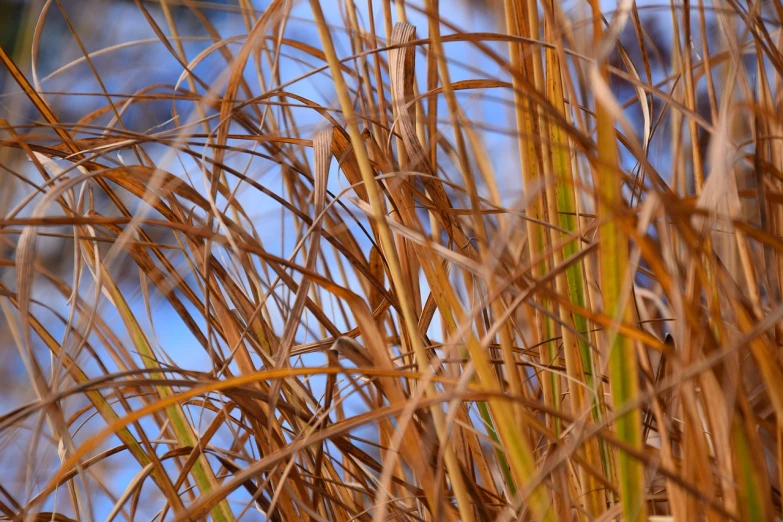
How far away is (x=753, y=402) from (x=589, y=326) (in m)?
0.11

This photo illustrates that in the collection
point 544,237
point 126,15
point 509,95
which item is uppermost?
point 126,15

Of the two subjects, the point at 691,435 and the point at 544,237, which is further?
the point at 544,237

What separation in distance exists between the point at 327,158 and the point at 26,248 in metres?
0.12

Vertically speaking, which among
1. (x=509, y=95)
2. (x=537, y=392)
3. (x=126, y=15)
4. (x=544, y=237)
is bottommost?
(x=537, y=392)

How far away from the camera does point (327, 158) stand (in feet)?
0.96

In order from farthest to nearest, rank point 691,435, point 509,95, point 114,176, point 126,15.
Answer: point 126,15
point 509,95
point 114,176
point 691,435

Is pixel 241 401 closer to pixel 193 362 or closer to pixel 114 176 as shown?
pixel 114 176

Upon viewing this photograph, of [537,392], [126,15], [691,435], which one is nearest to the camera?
[691,435]

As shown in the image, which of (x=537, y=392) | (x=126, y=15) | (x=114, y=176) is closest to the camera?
(x=114, y=176)

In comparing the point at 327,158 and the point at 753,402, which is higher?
the point at 327,158

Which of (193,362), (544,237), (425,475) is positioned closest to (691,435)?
(425,475)

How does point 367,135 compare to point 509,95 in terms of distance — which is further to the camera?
point 509,95

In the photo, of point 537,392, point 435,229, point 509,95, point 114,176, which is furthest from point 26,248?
point 509,95

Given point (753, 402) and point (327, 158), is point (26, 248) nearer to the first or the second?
point (327, 158)
